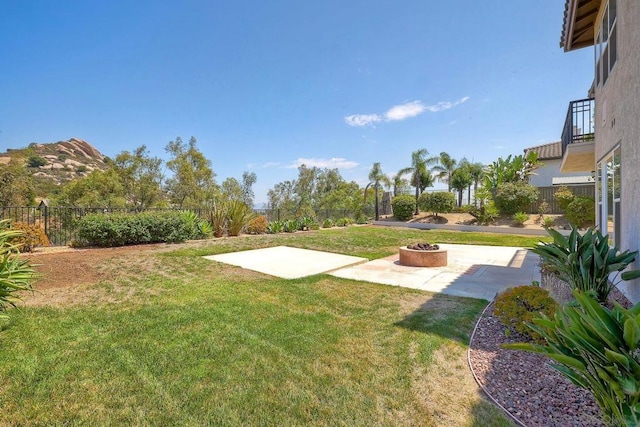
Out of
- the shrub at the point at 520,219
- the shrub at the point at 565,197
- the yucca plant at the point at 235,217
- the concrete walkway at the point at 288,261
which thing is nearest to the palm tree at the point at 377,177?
the shrub at the point at 520,219

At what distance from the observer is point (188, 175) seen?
2247 centimetres

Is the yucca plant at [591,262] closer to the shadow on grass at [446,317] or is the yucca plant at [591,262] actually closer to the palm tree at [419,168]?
the shadow on grass at [446,317]

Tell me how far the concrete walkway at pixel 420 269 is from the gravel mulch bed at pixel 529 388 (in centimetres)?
217

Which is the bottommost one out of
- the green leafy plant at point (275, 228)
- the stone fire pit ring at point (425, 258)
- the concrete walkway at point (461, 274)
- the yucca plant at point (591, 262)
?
the concrete walkway at point (461, 274)

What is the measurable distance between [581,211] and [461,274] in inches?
494

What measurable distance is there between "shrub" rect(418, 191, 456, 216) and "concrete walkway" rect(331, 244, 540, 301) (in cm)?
1163

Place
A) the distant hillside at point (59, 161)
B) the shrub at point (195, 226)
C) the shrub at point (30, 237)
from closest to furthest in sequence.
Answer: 1. the shrub at point (30, 237)
2. the shrub at point (195, 226)
3. the distant hillside at point (59, 161)

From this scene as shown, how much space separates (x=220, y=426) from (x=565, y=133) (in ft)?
36.0

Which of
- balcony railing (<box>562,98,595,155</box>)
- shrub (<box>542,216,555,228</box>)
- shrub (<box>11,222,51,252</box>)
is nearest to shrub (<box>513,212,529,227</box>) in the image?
shrub (<box>542,216,555,228</box>)

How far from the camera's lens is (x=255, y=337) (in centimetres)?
349

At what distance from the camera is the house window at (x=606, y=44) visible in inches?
205

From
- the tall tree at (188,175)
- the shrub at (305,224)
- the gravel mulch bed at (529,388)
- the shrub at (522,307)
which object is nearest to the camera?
the gravel mulch bed at (529,388)

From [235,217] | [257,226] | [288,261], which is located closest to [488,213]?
[257,226]

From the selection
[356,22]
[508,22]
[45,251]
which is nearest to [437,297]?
[508,22]
